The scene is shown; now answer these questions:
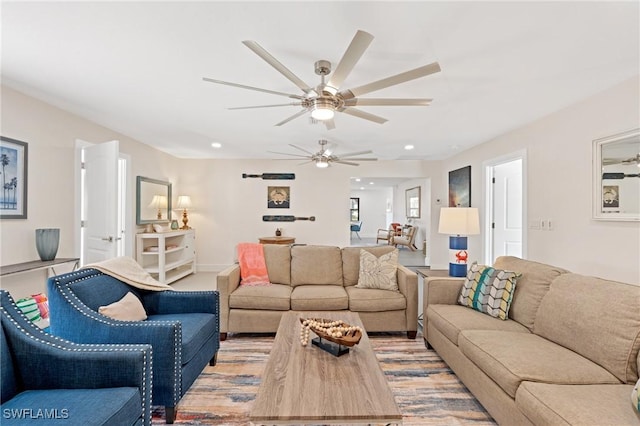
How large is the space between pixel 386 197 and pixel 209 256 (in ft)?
31.0

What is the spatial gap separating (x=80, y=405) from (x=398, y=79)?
2312mm

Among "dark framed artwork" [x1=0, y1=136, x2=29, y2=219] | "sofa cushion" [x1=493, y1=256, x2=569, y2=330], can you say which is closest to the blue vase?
"dark framed artwork" [x1=0, y1=136, x2=29, y2=219]

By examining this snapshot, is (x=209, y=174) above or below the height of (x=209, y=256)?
above

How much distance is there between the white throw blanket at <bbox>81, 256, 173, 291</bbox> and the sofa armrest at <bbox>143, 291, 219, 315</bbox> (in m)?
0.08

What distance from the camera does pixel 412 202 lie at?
10258mm

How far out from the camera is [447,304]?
9.51 ft

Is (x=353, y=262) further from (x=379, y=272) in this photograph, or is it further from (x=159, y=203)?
(x=159, y=203)

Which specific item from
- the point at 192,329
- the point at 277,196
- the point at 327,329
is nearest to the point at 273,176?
the point at 277,196

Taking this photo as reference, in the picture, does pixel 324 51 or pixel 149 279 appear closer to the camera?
pixel 324 51

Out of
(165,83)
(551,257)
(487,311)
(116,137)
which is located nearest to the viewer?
(487,311)

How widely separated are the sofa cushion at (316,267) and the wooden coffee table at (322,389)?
1.59 m

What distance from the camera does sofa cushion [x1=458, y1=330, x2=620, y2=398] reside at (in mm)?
1598

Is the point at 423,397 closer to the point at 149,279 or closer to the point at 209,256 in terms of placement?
the point at 149,279

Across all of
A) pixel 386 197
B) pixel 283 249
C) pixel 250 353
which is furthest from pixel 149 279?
pixel 386 197
